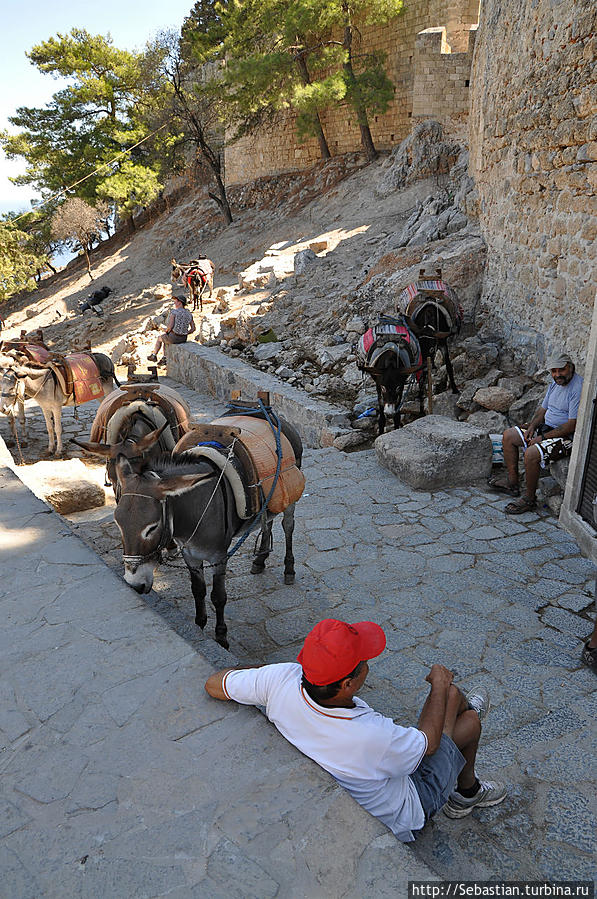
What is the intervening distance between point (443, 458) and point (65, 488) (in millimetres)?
3873

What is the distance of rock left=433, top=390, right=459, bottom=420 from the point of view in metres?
8.12

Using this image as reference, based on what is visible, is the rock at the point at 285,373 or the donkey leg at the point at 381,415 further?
the rock at the point at 285,373

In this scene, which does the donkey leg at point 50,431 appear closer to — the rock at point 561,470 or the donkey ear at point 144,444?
the donkey ear at point 144,444

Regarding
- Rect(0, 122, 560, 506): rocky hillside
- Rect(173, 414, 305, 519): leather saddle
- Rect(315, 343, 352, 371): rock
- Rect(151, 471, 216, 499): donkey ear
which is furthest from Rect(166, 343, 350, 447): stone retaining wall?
Rect(151, 471, 216, 499): donkey ear

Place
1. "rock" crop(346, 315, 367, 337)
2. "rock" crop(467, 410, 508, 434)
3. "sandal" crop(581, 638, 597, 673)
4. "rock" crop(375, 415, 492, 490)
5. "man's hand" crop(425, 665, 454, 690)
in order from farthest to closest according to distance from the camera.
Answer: "rock" crop(346, 315, 367, 337)
"rock" crop(467, 410, 508, 434)
"rock" crop(375, 415, 492, 490)
"sandal" crop(581, 638, 597, 673)
"man's hand" crop(425, 665, 454, 690)

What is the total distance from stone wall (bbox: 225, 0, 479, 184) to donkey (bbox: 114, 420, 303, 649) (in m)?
19.9

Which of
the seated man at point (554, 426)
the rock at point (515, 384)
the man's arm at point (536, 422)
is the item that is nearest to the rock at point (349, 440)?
the rock at point (515, 384)

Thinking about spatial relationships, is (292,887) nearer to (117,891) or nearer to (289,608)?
(117,891)

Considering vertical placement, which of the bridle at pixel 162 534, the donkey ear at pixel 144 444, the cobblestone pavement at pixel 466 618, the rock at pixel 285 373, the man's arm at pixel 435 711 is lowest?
the cobblestone pavement at pixel 466 618

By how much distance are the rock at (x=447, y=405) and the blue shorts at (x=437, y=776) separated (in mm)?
6115

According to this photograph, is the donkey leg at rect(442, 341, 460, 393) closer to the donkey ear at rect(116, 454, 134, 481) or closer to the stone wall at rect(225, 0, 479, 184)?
the donkey ear at rect(116, 454, 134, 481)

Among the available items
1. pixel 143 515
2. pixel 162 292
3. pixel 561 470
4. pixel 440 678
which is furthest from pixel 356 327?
pixel 162 292

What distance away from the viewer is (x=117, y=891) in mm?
1854

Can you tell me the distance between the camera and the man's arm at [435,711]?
227 centimetres
